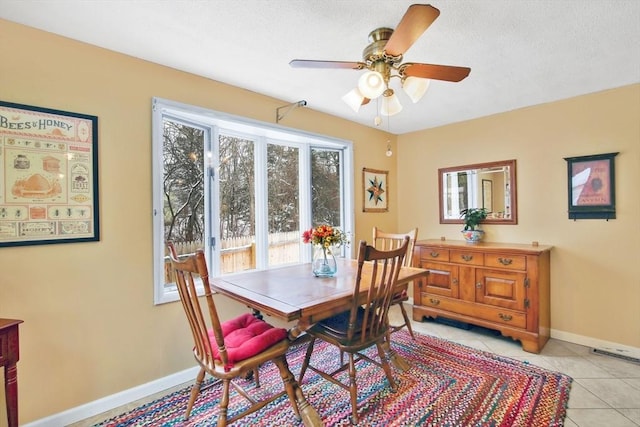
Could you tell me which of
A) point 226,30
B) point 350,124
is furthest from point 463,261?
point 226,30

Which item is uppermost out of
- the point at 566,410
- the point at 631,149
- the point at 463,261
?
the point at 631,149

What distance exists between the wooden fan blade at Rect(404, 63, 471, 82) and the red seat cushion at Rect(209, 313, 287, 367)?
1641 mm

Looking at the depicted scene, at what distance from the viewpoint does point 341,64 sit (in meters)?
1.67

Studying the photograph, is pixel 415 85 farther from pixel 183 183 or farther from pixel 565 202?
pixel 565 202

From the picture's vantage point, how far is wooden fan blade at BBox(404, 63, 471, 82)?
1633 millimetres

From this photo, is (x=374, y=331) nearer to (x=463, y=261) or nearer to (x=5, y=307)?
(x=463, y=261)

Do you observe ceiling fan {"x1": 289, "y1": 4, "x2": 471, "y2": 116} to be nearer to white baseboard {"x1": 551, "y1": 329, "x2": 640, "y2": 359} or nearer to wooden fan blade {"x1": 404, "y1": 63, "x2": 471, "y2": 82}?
wooden fan blade {"x1": 404, "y1": 63, "x2": 471, "y2": 82}

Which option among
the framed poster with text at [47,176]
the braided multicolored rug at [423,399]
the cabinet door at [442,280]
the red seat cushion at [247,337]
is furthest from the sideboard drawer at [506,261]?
the framed poster with text at [47,176]

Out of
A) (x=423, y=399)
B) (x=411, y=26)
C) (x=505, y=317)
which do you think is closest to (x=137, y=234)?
(x=411, y=26)

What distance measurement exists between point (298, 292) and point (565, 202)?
274cm

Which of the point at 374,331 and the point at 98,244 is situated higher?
the point at 98,244

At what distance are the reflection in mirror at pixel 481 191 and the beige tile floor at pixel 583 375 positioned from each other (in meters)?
1.23

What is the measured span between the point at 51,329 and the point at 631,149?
4.41 metres

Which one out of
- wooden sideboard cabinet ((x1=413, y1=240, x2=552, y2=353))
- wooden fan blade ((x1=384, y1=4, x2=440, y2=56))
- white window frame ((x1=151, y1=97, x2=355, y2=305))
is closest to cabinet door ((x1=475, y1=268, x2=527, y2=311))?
wooden sideboard cabinet ((x1=413, y1=240, x2=552, y2=353))
